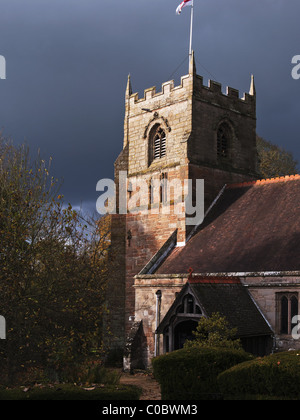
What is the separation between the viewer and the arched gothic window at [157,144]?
29.6 metres

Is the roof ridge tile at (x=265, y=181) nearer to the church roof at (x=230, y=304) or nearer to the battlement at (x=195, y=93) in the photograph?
the battlement at (x=195, y=93)

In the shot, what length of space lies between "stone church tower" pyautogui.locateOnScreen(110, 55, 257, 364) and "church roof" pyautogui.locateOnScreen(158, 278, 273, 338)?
596 cm

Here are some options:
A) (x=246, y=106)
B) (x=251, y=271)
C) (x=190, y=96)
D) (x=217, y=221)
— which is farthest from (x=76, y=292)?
(x=246, y=106)

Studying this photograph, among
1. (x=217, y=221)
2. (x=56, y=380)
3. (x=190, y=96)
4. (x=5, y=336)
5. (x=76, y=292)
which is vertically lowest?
→ (x=56, y=380)

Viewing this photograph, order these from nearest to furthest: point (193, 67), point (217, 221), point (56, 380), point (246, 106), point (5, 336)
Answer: point (5, 336), point (56, 380), point (217, 221), point (193, 67), point (246, 106)

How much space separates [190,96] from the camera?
92.6 ft

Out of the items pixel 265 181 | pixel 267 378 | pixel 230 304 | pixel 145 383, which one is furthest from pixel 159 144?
pixel 267 378

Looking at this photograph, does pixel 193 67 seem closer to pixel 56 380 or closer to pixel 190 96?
pixel 190 96

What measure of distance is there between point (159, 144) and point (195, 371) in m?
17.5

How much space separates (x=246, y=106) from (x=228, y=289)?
1416cm

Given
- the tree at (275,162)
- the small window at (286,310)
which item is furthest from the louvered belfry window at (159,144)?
the tree at (275,162)

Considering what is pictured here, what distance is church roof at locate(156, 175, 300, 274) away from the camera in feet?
72.1

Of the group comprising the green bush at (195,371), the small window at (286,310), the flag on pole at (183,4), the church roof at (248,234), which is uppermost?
the flag on pole at (183,4)

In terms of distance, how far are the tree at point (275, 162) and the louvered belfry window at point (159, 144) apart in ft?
51.1
